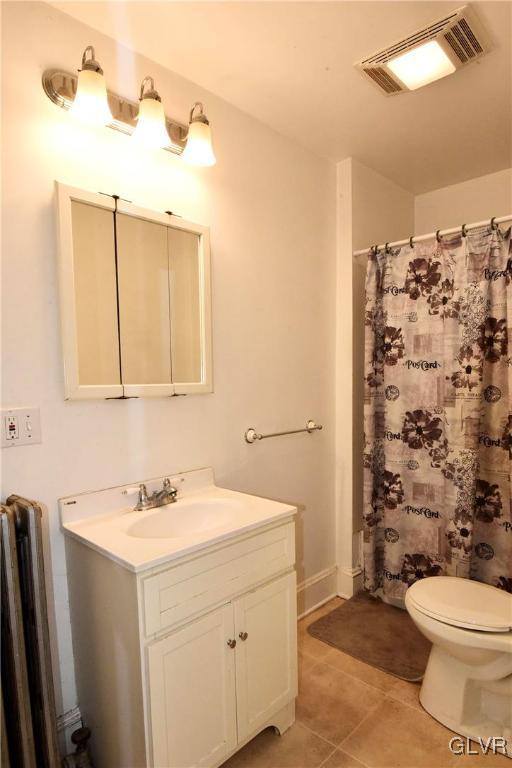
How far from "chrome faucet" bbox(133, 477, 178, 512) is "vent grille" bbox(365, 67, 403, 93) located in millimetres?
1699

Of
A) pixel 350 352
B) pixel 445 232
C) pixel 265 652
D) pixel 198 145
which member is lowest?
pixel 265 652

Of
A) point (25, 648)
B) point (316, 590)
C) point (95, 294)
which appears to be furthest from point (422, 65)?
point (316, 590)

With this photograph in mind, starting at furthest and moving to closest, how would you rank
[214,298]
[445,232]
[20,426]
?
[445,232]
[214,298]
[20,426]

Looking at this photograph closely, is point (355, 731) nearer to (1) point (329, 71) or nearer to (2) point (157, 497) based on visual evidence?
(2) point (157, 497)

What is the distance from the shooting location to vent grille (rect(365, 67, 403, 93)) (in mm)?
1617

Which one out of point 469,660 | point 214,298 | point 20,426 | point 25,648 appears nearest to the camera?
point 25,648

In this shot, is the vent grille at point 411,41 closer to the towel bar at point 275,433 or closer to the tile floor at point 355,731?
the towel bar at point 275,433

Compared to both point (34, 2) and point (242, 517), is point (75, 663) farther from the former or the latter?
point (34, 2)

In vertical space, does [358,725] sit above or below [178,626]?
below

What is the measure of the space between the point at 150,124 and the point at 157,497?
126cm

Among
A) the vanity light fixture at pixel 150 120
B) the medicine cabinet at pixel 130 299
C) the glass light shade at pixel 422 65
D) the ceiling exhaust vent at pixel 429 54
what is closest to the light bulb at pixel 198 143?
the vanity light fixture at pixel 150 120

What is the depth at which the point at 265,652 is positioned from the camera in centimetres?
143

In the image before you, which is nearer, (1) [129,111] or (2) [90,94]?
(2) [90,94]

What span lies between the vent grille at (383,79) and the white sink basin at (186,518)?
5.50ft
